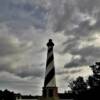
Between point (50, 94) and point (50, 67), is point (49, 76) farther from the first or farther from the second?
point (50, 94)

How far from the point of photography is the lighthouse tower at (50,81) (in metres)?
11.6

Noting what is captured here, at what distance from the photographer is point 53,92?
38.1 feet

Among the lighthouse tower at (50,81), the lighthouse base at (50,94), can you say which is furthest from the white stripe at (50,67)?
the lighthouse base at (50,94)

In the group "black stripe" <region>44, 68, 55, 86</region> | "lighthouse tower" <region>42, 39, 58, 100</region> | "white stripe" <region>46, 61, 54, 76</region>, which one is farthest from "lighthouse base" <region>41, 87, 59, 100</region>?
"white stripe" <region>46, 61, 54, 76</region>

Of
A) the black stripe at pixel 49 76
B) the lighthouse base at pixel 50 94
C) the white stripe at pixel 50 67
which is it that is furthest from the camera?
the white stripe at pixel 50 67

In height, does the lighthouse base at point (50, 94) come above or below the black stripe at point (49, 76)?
below

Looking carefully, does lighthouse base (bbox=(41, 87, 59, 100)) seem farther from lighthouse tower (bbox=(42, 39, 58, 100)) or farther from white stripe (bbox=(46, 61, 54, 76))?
white stripe (bbox=(46, 61, 54, 76))

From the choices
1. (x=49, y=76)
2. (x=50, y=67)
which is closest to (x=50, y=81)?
(x=49, y=76)

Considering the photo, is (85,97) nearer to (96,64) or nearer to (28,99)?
(28,99)

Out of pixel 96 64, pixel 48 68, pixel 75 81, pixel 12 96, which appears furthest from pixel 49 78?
pixel 75 81

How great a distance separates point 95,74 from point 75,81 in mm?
16169

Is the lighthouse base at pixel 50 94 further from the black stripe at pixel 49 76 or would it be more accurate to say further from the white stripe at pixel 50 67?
the white stripe at pixel 50 67

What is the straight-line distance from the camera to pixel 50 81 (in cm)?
1209

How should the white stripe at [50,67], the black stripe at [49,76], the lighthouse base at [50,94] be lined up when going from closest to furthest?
the lighthouse base at [50,94] < the black stripe at [49,76] < the white stripe at [50,67]
